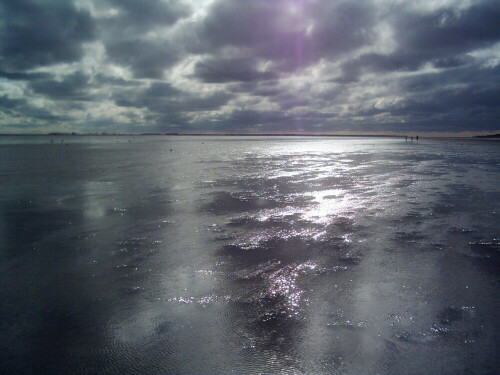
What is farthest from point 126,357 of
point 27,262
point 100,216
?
point 100,216

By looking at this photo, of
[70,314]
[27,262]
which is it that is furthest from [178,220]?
[70,314]

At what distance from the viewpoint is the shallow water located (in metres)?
4.33

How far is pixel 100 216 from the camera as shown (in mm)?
11672

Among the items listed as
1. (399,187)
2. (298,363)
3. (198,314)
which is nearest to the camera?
(298,363)

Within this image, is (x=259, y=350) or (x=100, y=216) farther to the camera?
(x=100, y=216)

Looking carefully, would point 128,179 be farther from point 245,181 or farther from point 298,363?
point 298,363

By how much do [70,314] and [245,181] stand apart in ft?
49.3

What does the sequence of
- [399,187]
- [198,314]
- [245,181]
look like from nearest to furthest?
[198,314]
[399,187]
[245,181]

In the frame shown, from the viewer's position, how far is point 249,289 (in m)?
6.10

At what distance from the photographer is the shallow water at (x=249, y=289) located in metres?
4.33

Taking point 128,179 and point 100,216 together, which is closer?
point 100,216

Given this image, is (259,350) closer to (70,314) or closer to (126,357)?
(126,357)

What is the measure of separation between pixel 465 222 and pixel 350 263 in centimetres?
583

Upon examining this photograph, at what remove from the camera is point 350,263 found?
7359 millimetres
